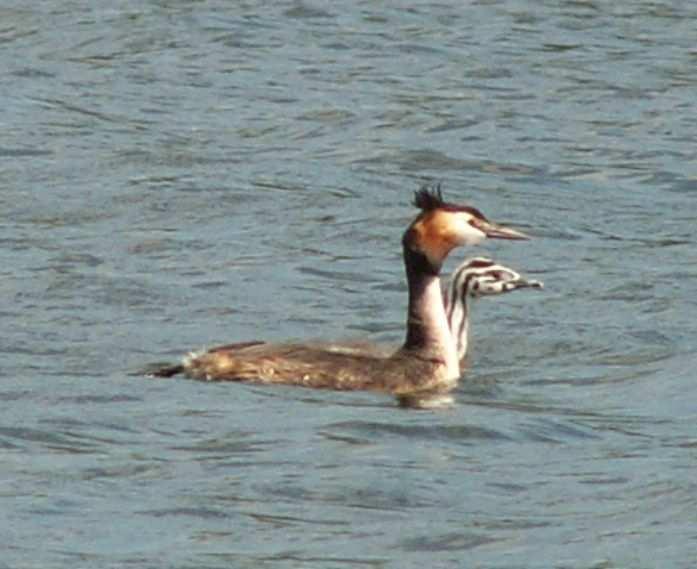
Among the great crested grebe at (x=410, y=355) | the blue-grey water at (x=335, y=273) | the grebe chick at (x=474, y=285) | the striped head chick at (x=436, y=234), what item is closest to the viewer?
the blue-grey water at (x=335, y=273)

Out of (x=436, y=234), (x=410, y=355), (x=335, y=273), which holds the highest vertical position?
(x=436, y=234)

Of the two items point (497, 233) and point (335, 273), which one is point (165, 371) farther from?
point (335, 273)

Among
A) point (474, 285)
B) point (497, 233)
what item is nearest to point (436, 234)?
point (497, 233)

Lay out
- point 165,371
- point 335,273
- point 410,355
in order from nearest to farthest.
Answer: point 165,371
point 410,355
point 335,273

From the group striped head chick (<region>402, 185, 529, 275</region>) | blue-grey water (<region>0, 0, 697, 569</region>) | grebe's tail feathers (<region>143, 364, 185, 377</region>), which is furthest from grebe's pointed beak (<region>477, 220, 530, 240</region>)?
grebe's tail feathers (<region>143, 364, 185, 377</region>)

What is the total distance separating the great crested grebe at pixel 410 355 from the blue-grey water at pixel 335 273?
0.44ft

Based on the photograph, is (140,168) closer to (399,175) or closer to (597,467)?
(399,175)

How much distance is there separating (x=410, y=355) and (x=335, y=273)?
2.93m

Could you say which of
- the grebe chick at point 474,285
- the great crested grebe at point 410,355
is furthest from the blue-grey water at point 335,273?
the grebe chick at point 474,285

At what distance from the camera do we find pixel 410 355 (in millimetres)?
15633

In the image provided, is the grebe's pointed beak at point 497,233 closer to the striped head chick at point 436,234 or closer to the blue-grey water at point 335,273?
the striped head chick at point 436,234

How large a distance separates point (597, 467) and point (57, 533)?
259 centimetres

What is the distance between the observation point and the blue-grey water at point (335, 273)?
12.2 metres

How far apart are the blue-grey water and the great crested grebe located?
134 mm
